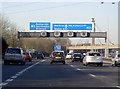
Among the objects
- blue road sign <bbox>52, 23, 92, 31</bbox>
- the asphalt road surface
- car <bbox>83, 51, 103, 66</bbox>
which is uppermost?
blue road sign <bbox>52, 23, 92, 31</bbox>

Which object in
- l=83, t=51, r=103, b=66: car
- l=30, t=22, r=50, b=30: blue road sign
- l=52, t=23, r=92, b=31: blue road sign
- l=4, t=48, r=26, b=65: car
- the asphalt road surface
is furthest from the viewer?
l=30, t=22, r=50, b=30: blue road sign

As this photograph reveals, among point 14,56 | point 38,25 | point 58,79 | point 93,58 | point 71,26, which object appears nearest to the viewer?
point 58,79

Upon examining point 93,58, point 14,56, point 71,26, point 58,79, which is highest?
point 71,26

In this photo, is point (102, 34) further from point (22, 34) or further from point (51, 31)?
point (22, 34)

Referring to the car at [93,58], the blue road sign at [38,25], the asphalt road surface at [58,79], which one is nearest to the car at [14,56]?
the car at [93,58]

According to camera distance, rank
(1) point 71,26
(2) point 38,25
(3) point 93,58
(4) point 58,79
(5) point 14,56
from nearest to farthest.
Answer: (4) point 58,79 < (3) point 93,58 < (5) point 14,56 < (1) point 71,26 < (2) point 38,25

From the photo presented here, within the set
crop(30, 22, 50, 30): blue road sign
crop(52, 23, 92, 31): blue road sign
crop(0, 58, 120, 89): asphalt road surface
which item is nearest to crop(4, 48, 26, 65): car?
crop(0, 58, 120, 89): asphalt road surface

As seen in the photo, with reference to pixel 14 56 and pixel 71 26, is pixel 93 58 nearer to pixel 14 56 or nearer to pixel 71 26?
pixel 14 56

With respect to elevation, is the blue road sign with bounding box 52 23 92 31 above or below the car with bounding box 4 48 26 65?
above

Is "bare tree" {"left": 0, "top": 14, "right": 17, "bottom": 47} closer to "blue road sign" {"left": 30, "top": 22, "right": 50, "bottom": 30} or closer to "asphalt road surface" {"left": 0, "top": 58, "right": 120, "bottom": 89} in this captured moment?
"blue road sign" {"left": 30, "top": 22, "right": 50, "bottom": 30}

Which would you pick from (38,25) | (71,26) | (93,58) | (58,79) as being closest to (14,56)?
(93,58)

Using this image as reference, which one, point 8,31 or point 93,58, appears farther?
point 8,31

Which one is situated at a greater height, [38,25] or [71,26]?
[38,25]

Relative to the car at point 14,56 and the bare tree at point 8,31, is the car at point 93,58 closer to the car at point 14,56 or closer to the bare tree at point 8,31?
the car at point 14,56
